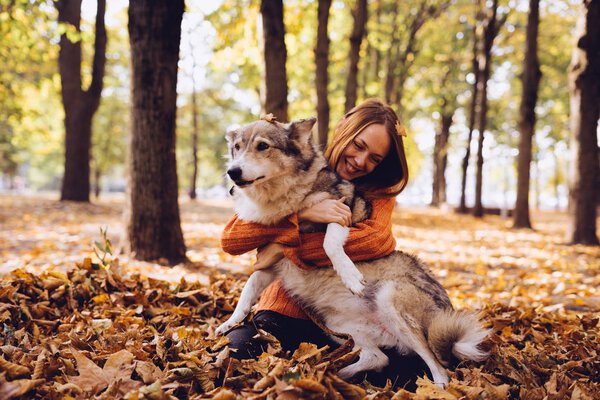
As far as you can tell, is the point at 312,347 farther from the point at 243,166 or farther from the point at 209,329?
the point at 243,166

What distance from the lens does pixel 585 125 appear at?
860cm

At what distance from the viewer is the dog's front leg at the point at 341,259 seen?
2607mm

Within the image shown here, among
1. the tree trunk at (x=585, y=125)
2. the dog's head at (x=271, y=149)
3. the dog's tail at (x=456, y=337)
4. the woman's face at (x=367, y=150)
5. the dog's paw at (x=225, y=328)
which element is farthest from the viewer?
the tree trunk at (x=585, y=125)

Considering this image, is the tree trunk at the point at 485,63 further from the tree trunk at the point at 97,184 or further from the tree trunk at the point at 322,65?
the tree trunk at the point at 97,184

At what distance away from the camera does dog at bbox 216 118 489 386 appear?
2.59 metres

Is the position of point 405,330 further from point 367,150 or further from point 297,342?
point 367,150

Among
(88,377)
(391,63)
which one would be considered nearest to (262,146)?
(88,377)

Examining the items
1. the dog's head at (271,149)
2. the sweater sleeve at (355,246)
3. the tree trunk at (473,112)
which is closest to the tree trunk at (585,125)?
the sweater sleeve at (355,246)

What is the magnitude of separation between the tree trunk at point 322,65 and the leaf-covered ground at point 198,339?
5.57m

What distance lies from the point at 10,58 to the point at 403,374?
17.1 m

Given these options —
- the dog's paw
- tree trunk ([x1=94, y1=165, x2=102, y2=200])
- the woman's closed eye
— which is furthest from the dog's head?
tree trunk ([x1=94, y1=165, x2=102, y2=200])

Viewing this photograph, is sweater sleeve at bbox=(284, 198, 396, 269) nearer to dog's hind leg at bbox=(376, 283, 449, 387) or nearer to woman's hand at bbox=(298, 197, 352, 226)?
woman's hand at bbox=(298, 197, 352, 226)

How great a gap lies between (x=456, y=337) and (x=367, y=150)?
59.9 inches

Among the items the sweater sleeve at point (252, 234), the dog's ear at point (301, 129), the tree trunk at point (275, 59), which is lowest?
the sweater sleeve at point (252, 234)
